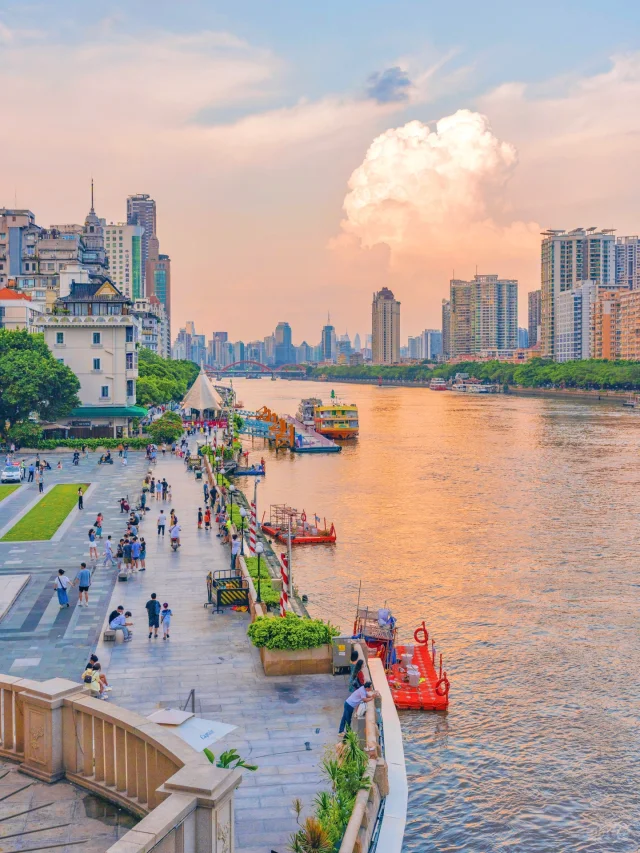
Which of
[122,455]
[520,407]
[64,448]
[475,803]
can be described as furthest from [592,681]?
[520,407]

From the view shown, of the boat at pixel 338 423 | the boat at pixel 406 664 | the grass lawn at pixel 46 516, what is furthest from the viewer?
the boat at pixel 338 423

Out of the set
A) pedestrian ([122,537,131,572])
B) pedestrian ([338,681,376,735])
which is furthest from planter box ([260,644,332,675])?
pedestrian ([122,537,131,572])

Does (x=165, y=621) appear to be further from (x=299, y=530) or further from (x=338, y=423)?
(x=338, y=423)

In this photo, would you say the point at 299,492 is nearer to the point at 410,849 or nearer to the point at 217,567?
the point at 217,567

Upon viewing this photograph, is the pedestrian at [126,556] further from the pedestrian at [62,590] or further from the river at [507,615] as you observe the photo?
the river at [507,615]

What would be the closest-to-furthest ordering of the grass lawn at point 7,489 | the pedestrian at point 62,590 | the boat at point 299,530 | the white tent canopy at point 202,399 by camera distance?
the pedestrian at point 62,590, the boat at point 299,530, the grass lawn at point 7,489, the white tent canopy at point 202,399

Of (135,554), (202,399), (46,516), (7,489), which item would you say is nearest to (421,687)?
(135,554)

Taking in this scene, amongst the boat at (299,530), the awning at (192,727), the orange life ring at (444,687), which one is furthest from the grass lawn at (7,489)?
the awning at (192,727)
